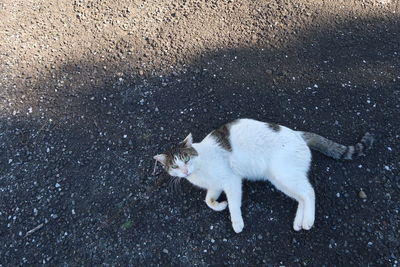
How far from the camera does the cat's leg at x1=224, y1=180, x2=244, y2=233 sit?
2.49m

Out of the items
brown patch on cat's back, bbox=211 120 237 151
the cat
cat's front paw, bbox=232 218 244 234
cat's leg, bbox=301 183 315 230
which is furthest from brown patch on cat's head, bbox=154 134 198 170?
cat's leg, bbox=301 183 315 230

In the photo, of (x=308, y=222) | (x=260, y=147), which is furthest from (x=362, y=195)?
(x=260, y=147)

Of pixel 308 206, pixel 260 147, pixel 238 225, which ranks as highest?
pixel 260 147

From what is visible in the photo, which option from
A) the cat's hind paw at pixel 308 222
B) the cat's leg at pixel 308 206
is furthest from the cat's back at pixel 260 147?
the cat's hind paw at pixel 308 222

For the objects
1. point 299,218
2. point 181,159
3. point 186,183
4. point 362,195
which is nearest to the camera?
point 181,159

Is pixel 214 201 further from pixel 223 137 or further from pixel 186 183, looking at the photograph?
pixel 223 137

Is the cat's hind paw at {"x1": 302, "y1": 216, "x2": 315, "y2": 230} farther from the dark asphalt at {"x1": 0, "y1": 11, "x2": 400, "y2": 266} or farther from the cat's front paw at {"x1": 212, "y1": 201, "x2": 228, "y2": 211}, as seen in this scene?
the cat's front paw at {"x1": 212, "y1": 201, "x2": 228, "y2": 211}

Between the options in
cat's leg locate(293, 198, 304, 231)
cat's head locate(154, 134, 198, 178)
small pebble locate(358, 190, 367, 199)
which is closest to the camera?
cat's head locate(154, 134, 198, 178)

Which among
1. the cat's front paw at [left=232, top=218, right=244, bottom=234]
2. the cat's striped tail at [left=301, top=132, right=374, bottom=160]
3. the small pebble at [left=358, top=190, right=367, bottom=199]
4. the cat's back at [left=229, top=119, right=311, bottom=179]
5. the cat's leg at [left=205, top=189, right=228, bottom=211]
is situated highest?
the cat's back at [left=229, top=119, right=311, bottom=179]

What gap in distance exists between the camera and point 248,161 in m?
2.54

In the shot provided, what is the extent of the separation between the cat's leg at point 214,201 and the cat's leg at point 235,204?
0.10m

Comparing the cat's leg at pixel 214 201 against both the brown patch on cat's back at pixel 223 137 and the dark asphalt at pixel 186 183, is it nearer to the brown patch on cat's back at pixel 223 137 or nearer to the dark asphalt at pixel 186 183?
the dark asphalt at pixel 186 183

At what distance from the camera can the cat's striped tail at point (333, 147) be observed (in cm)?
262

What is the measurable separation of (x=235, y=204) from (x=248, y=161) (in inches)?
13.8
